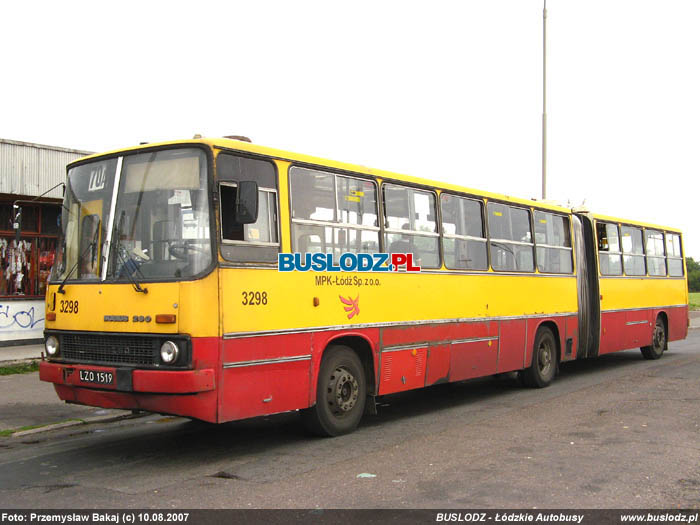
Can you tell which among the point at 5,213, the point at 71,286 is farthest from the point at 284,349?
the point at 5,213

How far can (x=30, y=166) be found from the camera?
54.5ft

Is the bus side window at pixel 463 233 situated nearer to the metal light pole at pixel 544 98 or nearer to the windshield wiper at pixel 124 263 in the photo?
the windshield wiper at pixel 124 263

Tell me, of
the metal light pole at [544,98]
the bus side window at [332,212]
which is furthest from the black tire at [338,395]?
the metal light pole at [544,98]

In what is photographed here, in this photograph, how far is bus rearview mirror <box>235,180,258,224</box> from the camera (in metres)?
7.18

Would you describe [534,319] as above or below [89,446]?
above

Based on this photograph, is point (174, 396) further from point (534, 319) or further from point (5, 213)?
point (5, 213)

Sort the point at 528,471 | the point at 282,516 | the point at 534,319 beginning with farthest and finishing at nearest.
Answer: the point at 534,319, the point at 528,471, the point at 282,516

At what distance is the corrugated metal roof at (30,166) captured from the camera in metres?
16.2

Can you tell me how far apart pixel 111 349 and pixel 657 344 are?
1420 centimetres

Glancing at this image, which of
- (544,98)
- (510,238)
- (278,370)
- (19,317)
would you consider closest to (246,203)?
(278,370)

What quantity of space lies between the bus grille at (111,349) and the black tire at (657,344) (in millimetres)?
13613

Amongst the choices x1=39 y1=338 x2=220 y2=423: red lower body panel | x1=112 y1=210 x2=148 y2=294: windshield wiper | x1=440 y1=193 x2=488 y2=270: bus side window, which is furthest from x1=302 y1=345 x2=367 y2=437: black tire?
x1=440 y1=193 x2=488 y2=270: bus side window

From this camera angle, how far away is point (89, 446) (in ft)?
27.5

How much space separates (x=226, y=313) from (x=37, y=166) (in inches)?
453
